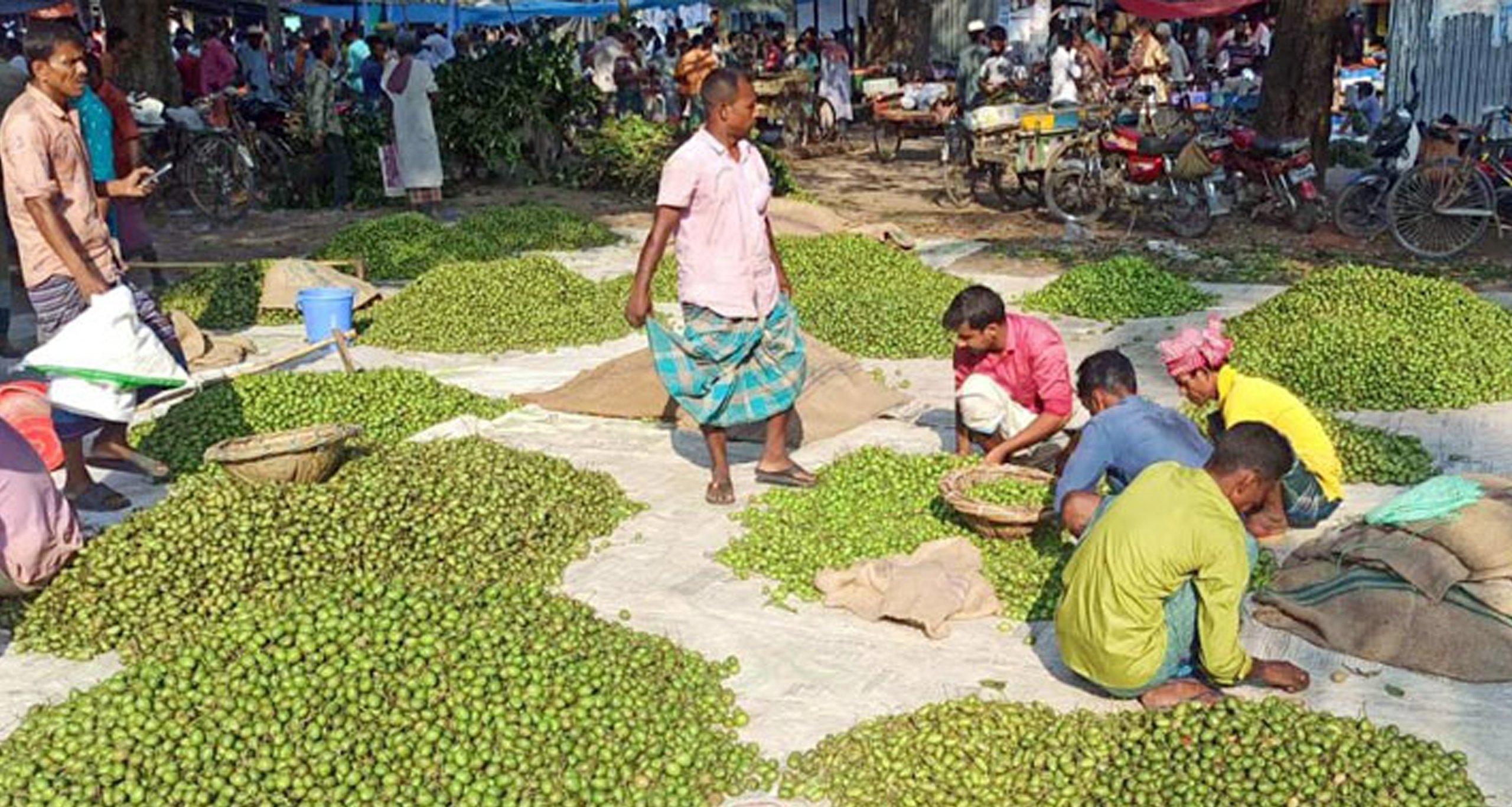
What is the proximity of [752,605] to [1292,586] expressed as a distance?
1820 millimetres

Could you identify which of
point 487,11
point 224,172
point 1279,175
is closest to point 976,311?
point 1279,175

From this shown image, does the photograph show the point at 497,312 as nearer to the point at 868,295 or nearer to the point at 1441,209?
the point at 868,295

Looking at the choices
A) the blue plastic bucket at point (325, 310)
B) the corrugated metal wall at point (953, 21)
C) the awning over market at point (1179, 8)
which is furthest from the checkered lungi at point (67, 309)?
the corrugated metal wall at point (953, 21)

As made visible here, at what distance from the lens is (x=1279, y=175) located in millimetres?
11852

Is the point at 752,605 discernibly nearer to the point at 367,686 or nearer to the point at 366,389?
the point at 367,686

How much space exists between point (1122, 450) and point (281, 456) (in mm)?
2972

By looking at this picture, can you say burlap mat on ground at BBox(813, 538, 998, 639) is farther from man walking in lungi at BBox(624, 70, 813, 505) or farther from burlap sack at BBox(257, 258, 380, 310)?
burlap sack at BBox(257, 258, 380, 310)

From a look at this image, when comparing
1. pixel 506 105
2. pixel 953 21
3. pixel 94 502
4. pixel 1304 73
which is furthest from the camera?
pixel 953 21

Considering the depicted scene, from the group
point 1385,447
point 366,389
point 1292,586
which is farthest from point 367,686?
point 1385,447

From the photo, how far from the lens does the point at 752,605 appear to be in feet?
15.9

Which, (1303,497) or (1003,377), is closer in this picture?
(1303,497)

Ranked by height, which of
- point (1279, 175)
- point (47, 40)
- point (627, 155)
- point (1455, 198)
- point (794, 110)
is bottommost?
point (1455, 198)

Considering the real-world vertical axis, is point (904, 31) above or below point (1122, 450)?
above

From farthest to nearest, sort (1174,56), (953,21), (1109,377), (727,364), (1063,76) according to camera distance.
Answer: (953,21), (1174,56), (1063,76), (727,364), (1109,377)
